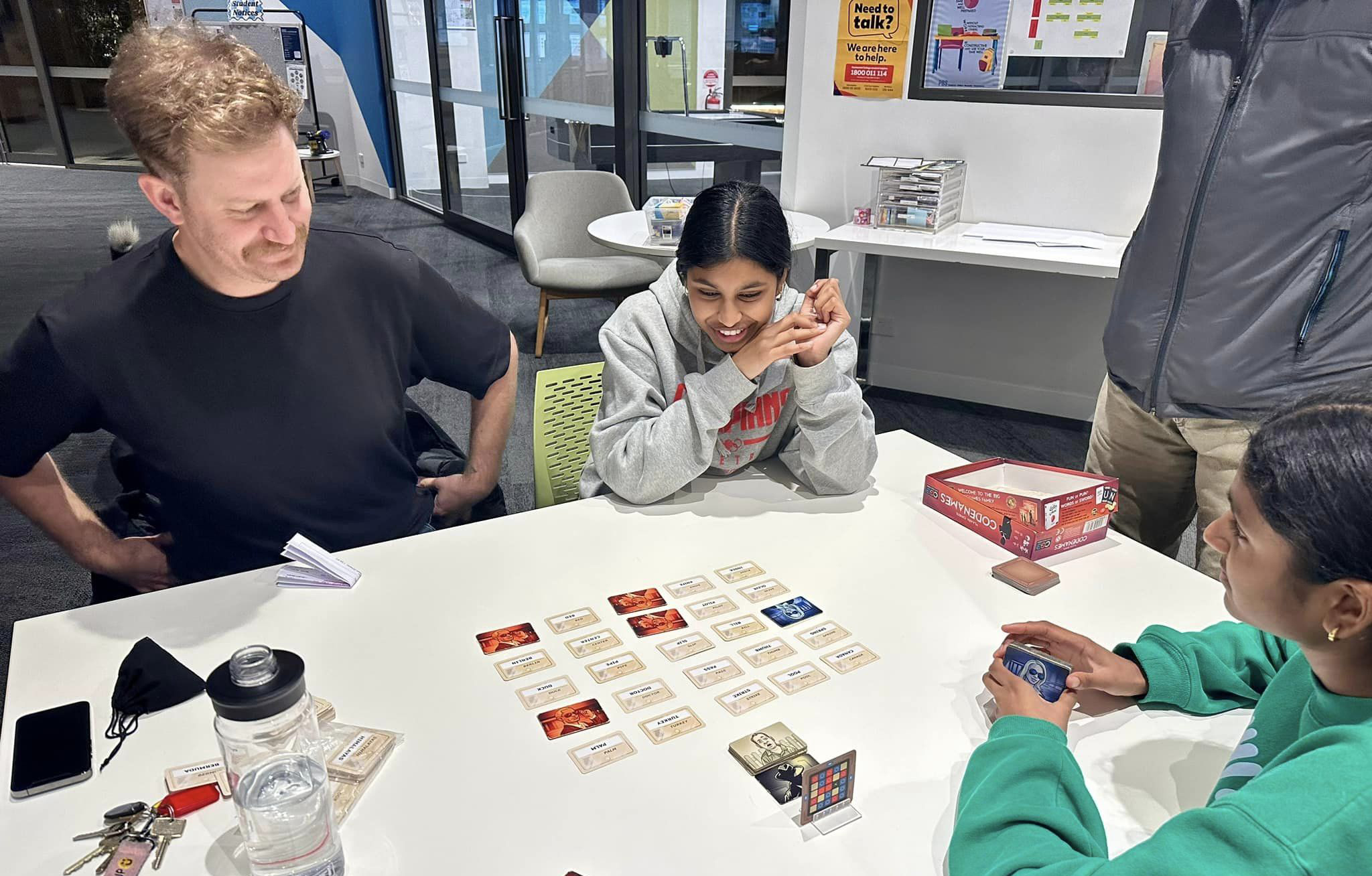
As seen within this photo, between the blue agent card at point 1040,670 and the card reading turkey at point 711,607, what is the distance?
366 mm

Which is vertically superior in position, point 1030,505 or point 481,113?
point 481,113

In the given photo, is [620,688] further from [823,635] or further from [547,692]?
[823,635]

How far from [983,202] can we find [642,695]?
A: 3106 millimetres

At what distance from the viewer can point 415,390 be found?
13.5ft

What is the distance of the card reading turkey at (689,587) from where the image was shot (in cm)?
123

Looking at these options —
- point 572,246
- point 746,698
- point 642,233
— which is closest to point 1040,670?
point 746,698

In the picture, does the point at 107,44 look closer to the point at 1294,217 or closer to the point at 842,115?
the point at 842,115

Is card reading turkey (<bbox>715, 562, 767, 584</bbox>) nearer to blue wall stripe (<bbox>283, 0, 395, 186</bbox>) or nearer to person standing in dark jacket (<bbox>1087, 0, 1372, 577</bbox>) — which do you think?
person standing in dark jacket (<bbox>1087, 0, 1372, 577</bbox>)

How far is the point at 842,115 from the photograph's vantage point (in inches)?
146

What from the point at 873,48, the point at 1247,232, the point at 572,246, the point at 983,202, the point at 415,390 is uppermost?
the point at 873,48

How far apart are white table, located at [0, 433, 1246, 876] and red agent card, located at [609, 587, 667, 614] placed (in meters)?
0.02

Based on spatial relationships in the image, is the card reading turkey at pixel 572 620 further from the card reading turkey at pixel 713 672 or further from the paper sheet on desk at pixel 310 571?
the paper sheet on desk at pixel 310 571

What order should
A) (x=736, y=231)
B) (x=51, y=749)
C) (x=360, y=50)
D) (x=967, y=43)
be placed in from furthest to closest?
(x=360, y=50), (x=967, y=43), (x=736, y=231), (x=51, y=749)

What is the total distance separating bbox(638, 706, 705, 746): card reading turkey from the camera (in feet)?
Answer: 3.15
